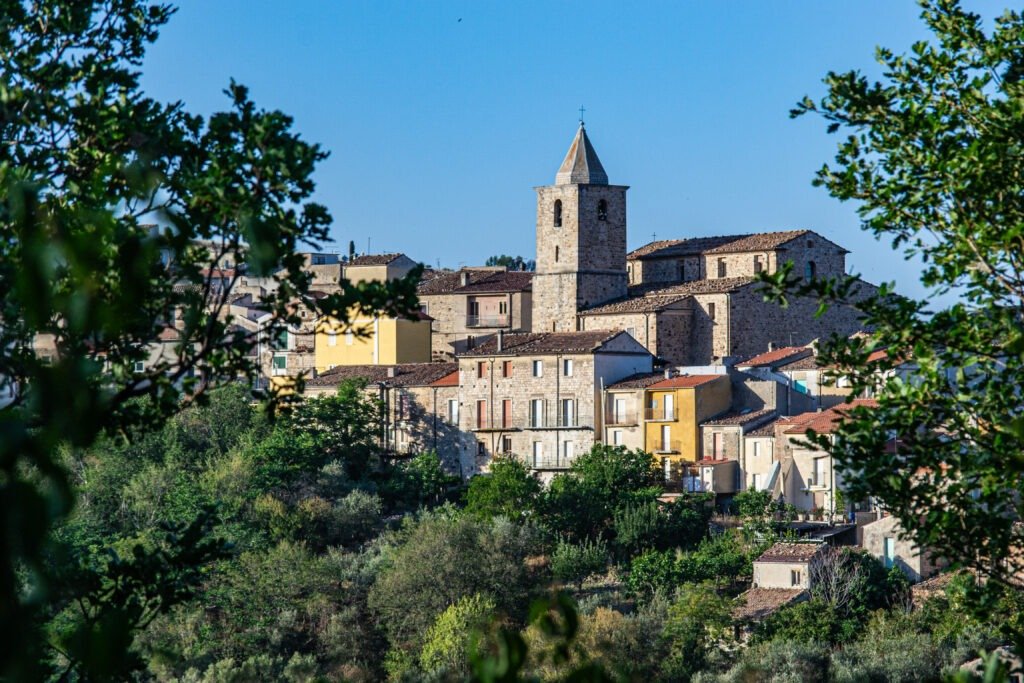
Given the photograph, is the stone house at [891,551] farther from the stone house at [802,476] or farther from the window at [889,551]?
the stone house at [802,476]

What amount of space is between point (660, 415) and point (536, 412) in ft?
14.6

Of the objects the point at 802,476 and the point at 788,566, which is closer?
the point at 788,566

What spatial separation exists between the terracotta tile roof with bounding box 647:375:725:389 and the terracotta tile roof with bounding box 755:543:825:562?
8.41 metres

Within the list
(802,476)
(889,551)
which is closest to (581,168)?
(802,476)

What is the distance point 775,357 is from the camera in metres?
49.6

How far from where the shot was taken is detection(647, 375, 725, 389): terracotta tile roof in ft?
155

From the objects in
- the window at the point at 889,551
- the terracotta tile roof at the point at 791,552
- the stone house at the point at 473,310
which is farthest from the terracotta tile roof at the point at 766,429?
the stone house at the point at 473,310

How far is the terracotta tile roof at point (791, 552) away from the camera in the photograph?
126ft

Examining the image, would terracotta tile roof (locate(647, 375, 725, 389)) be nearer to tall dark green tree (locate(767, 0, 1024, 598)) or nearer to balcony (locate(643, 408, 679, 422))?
balcony (locate(643, 408, 679, 422))

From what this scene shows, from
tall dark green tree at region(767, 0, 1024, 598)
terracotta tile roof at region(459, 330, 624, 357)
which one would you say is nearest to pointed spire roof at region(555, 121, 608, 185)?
terracotta tile roof at region(459, 330, 624, 357)

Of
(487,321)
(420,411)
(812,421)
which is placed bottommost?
(812,421)

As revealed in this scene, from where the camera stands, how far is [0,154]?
30.7 ft

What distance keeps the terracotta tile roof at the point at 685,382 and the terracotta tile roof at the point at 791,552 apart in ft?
27.6

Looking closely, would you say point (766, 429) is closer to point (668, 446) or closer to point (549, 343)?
point (668, 446)
